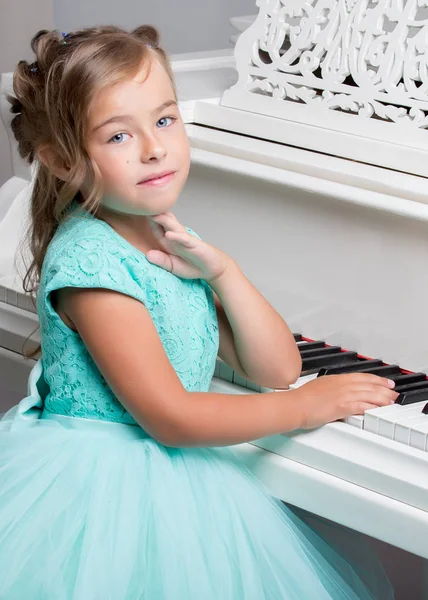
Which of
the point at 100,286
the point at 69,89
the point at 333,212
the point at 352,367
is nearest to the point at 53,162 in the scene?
the point at 69,89

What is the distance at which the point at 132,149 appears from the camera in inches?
63.1

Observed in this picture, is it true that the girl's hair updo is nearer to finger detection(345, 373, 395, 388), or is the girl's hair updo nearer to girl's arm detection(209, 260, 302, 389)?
girl's arm detection(209, 260, 302, 389)

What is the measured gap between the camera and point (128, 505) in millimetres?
1583

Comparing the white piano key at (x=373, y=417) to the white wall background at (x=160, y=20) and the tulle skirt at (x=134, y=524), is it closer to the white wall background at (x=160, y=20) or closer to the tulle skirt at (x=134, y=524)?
the tulle skirt at (x=134, y=524)

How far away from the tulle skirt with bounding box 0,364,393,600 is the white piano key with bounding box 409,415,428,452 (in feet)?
0.83

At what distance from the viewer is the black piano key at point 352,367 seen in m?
1.82

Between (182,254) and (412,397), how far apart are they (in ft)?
1.36

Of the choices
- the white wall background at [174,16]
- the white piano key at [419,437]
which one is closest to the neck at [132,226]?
the white piano key at [419,437]

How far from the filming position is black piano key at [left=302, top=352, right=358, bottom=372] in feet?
6.10

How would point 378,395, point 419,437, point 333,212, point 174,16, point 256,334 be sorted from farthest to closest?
point 174,16
point 333,212
point 256,334
point 378,395
point 419,437

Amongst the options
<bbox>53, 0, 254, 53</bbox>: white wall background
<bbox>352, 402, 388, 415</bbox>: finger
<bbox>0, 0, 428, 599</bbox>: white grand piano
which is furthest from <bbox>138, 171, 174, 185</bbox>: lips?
<bbox>53, 0, 254, 53</bbox>: white wall background

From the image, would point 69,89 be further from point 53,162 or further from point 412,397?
point 412,397

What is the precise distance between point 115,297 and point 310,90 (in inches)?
23.9

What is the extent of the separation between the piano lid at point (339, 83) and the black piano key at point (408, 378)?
0.33 metres
